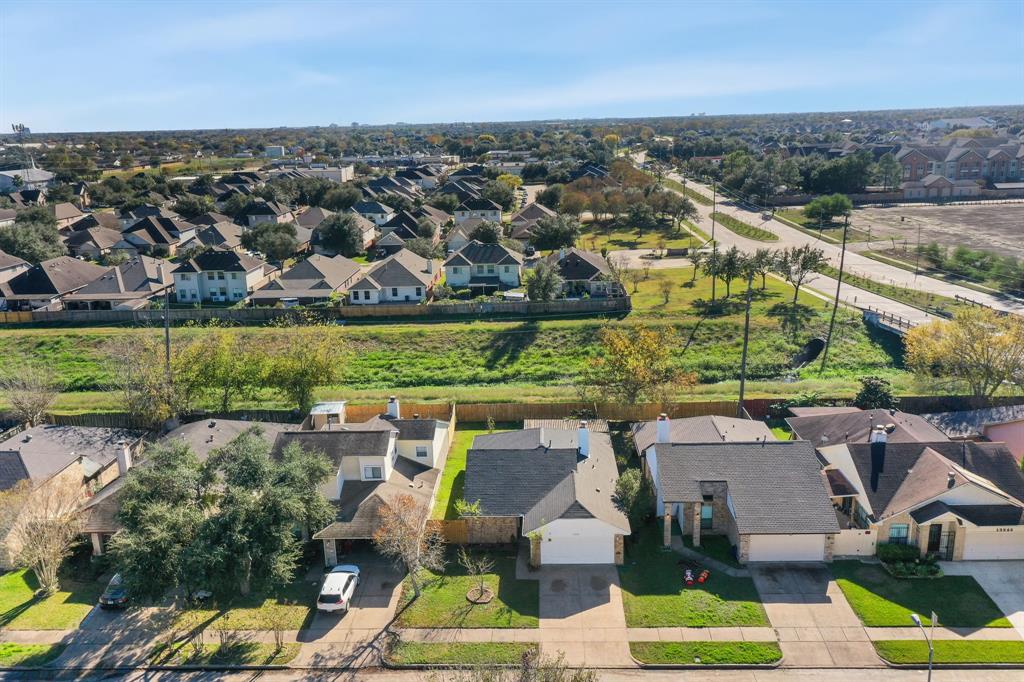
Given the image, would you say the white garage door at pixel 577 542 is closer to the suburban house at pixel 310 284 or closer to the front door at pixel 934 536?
the front door at pixel 934 536

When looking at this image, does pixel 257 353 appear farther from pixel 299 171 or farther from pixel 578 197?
pixel 299 171

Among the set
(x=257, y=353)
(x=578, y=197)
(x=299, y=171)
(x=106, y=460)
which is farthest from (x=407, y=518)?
(x=299, y=171)

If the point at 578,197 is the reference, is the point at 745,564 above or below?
below

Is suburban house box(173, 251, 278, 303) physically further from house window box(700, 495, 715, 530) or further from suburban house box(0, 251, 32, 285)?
house window box(700, 495, 715, 530)

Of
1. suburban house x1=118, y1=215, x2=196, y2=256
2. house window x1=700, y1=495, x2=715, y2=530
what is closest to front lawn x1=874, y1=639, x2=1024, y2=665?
house window x1=700, y1=495, x2=715, y2=530

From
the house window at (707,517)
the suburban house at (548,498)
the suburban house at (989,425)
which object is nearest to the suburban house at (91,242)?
the suburban house at (548,498)

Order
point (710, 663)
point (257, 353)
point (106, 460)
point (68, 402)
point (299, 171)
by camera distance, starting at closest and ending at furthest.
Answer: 1. point (710, 663)
2. point (106, 460)
3. point (257, 353)
4. point (68, 402)
5. point (299, 171)

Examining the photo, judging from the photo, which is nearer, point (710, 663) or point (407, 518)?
point (710, 663)
